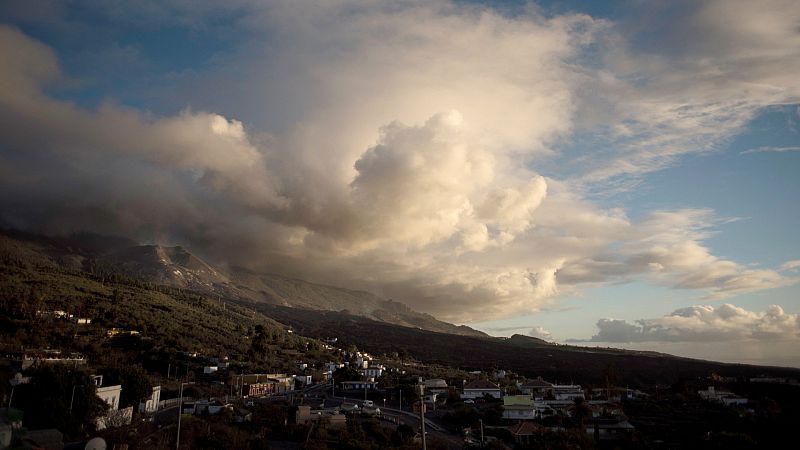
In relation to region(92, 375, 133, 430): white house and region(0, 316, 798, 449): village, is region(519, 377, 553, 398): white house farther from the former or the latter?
region(92, 375, 133, 430): white house

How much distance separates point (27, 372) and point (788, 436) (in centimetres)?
6446

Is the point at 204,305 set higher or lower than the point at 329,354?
higher

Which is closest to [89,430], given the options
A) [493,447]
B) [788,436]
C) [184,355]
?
[493,447]

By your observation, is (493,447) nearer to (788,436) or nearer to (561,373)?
(788,436)

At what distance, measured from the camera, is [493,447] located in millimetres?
40094

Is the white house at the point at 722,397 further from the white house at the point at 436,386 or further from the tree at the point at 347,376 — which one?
the tree at the point at 347,376

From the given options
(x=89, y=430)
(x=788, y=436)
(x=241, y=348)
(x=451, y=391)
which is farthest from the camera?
(x=241, y=348)

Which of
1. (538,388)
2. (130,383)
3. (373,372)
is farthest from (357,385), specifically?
(130,383)

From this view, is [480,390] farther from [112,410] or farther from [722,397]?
[112,410]

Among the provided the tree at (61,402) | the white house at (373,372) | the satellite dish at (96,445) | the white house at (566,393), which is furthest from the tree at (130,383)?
the white house at (566,393)

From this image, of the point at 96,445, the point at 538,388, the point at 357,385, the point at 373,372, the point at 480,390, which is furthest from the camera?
the point at 373,372

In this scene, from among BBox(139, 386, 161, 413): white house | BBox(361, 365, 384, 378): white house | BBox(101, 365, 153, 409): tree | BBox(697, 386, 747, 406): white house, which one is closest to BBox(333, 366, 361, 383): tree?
BBox(361, 365, 384, 378): white house

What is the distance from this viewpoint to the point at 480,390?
73312mm

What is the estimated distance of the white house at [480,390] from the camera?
236ft
